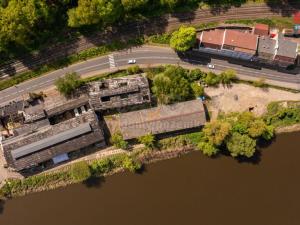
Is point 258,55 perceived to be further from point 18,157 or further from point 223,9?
point 18,157

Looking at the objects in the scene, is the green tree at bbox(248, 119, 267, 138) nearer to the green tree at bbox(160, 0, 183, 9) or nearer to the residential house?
the residential house

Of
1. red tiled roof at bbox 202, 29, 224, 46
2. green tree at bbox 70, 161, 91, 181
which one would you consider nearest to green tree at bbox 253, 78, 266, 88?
red tiled roof at bbox 202, 29, 224, 46

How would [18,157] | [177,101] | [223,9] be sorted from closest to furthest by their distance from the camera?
[18,157]
[177,101]
[223,9]

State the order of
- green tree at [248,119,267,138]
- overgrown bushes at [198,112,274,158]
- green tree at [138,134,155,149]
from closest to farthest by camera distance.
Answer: overgrown bushes at [198,112,274,158]
green tree at [138,134,155,149]
green tree at [248,119,267,138]

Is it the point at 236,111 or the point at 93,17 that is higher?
the point at 93,17

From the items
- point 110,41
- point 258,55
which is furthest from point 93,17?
point 258,55

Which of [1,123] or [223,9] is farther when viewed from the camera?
[223,9]

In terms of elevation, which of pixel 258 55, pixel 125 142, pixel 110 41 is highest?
pixel 110 41

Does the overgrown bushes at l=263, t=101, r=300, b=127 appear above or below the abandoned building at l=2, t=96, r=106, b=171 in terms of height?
below
